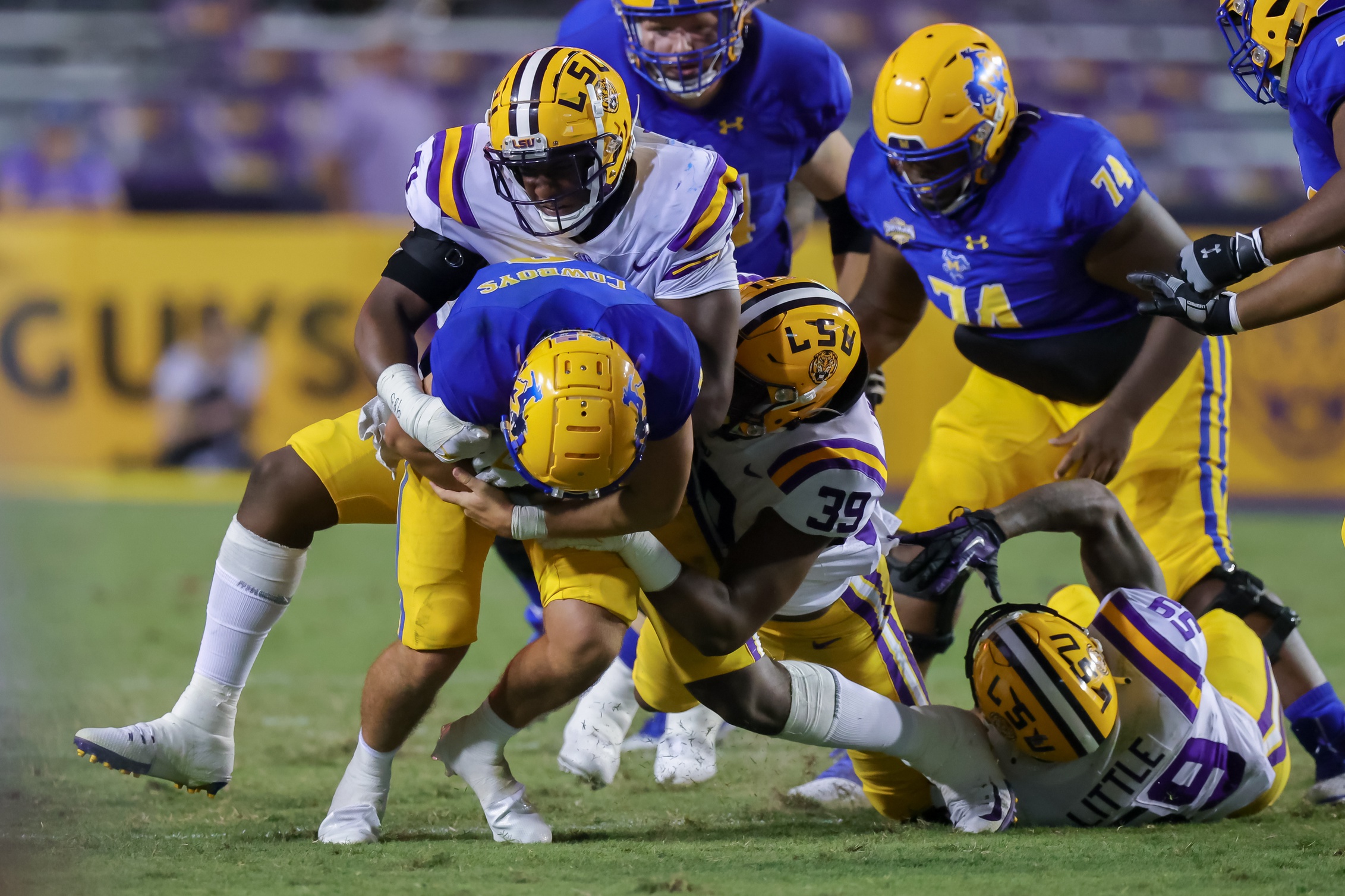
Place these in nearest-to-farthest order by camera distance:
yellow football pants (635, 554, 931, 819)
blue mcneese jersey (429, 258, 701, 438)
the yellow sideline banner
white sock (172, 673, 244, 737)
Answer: blue mcneese jersey (429, 258, 701, 438) → white sock (172, 673, 244, 737) → yellow football pants (635, 554, 931, 819) → the yellow sideline banner

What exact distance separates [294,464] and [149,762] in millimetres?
752

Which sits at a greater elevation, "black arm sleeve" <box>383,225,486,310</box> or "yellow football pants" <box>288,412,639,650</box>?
"black arm sleeve" <box>383,225,486,310</box>

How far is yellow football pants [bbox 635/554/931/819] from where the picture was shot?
3805 mm

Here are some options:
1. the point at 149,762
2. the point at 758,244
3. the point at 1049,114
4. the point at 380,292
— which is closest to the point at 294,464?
the point at 380,292

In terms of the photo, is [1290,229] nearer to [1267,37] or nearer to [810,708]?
[1267,37]

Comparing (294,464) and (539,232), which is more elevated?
(539,232)

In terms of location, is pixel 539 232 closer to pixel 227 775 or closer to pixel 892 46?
pixel 227 775

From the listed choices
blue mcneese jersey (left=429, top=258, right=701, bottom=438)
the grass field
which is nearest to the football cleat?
the grass field

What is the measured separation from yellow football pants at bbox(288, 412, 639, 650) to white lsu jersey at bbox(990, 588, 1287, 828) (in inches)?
43.3

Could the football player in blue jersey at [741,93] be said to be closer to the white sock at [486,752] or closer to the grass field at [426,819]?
the grass field at [426,819]

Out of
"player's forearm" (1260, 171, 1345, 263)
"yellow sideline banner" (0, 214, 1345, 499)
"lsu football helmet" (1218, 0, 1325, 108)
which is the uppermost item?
"lsu football helmet" (1218, 0, 1325, 108)

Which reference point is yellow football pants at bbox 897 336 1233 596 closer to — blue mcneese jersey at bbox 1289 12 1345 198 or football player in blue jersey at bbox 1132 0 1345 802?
football player in blue jersey at bbox 1132 0 1345 802

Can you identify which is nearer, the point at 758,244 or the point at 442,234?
the point at 442,234

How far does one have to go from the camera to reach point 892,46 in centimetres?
1280
